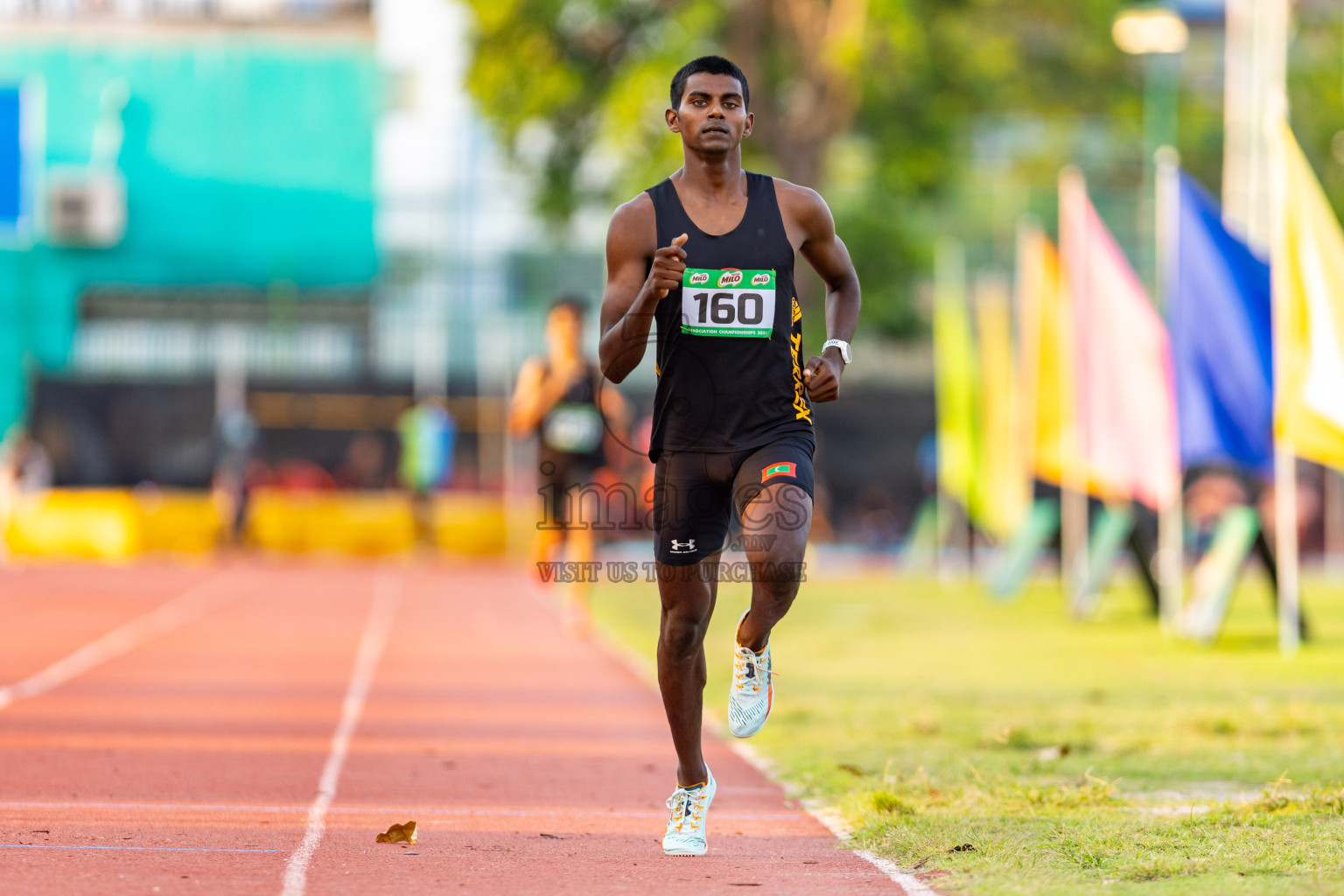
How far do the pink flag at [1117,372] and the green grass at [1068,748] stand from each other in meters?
1.29

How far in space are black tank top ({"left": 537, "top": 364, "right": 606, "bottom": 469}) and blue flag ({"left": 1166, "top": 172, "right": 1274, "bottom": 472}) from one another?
167 inches

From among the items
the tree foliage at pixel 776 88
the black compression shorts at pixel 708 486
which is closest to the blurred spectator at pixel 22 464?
the tree foliage at pixel 776 88

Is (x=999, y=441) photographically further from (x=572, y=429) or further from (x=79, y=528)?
(x=79, y=528)

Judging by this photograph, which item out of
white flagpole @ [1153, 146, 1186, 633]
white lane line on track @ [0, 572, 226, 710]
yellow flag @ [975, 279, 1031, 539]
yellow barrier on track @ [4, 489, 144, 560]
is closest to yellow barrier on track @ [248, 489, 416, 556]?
yellow barrier on track @ [4, 489, 144, 560]

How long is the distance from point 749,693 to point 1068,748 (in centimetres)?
235

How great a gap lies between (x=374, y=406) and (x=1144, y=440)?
799 inches

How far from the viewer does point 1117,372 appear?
15.1 m

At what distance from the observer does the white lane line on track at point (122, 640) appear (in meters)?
9.75

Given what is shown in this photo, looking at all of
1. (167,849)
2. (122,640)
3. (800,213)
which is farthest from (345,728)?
(122,640)

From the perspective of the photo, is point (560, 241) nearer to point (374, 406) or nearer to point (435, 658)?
point (374, 406)

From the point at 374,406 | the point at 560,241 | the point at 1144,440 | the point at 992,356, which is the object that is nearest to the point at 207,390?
the point at 374,406

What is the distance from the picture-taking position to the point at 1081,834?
532cm

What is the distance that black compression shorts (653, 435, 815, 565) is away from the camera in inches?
206

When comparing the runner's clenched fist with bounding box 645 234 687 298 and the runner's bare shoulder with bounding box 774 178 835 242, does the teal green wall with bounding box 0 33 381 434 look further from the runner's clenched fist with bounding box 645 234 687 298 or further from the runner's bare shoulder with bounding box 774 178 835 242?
the runner's clenched fist with bounding box 645 234 687 298
